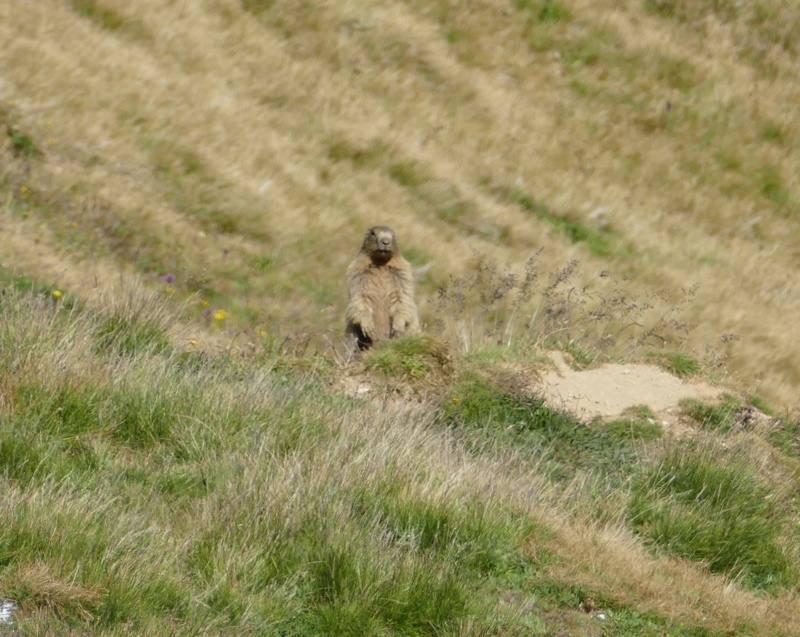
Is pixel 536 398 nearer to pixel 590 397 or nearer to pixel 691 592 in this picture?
pixel 590 397

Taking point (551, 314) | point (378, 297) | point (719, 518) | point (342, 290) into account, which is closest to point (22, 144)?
point (342, 290)

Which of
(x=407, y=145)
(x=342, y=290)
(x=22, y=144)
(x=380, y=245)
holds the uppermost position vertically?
(x=380, y=245)

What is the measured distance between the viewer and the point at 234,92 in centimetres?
1844

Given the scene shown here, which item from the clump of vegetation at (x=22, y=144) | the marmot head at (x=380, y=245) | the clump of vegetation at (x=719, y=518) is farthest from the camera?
the clump of vegetation at (x=22, y=144)

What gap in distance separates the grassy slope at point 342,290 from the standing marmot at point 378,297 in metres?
0.72

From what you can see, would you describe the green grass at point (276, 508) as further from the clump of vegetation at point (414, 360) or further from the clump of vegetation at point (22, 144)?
the clump of vegetation at point (22, 144)

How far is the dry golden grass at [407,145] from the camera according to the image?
14.5 m

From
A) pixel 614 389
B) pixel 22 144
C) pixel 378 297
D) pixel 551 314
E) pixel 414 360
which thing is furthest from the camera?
pixel 22 144

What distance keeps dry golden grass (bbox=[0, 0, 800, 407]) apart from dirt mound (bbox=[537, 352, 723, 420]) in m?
4.08

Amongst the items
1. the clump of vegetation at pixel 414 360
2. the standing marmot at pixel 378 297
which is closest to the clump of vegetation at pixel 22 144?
the standing marmot at pixel 378 297

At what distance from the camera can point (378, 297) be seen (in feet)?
35.6

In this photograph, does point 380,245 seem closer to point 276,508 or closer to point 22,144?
point 276,508

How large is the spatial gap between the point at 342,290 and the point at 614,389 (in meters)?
5.67

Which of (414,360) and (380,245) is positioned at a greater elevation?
(380,245)
